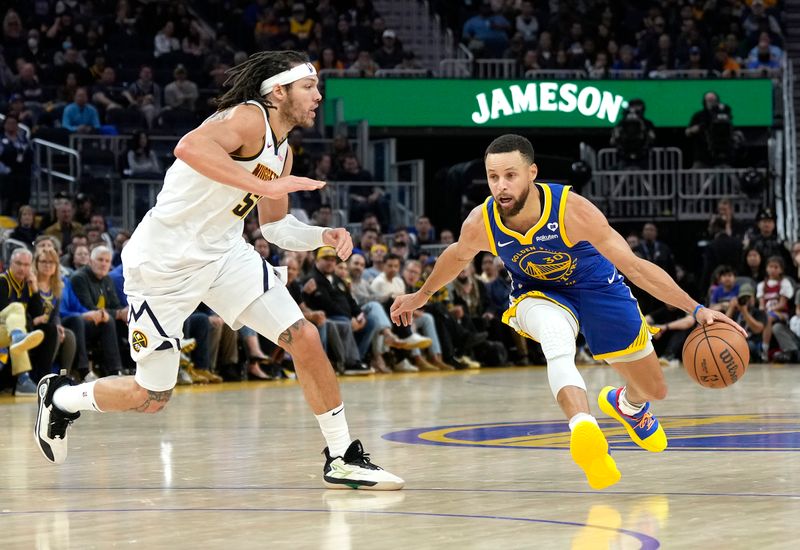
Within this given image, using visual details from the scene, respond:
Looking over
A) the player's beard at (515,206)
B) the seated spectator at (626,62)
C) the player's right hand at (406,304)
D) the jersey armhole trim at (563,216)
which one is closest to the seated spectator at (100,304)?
the player's right hand at (406,304)

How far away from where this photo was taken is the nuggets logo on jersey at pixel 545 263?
6668 mm

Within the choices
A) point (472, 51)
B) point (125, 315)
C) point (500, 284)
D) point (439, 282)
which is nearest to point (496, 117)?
point (472, 51)

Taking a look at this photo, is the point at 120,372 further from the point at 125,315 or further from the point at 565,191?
the point at 565,191

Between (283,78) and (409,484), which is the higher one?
(283,78)

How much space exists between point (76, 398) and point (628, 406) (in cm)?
280

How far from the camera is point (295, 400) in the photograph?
39.2 feet

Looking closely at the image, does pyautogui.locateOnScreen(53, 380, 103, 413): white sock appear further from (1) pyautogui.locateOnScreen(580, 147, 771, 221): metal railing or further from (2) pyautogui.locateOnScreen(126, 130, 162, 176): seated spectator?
(1) pyautogui.locateOnScreen(580, 147, 771, 221): metal railing

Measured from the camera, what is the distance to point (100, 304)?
1370 cm

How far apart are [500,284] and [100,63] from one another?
7406 millimetres

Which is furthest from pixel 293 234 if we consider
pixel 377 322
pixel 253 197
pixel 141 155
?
pixel 141 155

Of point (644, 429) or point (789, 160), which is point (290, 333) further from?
point (789, 160)

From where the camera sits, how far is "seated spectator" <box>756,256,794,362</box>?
1733 cm

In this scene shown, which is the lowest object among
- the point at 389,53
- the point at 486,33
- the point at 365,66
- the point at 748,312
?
the point at 748,312

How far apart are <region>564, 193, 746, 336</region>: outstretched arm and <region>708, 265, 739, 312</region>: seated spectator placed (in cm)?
1126
